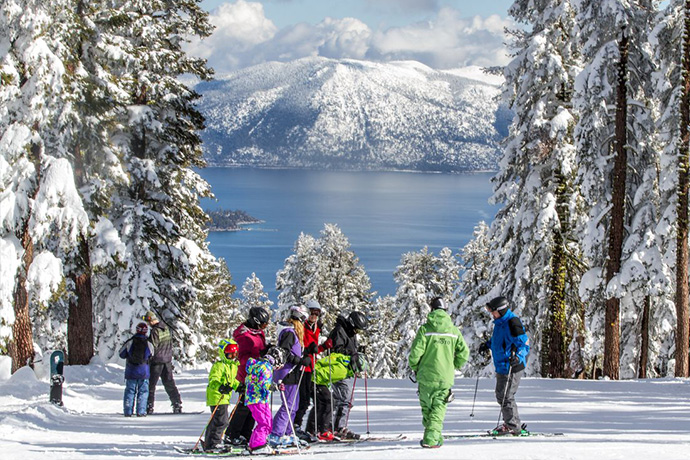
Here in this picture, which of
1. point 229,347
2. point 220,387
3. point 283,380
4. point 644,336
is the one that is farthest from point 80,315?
point 644,336

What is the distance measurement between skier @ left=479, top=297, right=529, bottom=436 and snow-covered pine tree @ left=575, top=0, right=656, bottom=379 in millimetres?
11232

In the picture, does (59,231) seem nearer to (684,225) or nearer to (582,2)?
(582,2)

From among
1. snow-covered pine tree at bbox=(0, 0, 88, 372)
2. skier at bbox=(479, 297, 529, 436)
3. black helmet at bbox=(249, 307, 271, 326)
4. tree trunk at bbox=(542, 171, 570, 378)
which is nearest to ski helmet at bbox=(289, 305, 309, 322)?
black helmet at bbox=(249, 307, 271, 326)

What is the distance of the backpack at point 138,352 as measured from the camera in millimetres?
13680

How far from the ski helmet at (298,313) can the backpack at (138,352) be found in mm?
4774

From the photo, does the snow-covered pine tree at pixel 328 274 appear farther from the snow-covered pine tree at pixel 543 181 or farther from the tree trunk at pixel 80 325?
the tree trunk at pixel 80 325

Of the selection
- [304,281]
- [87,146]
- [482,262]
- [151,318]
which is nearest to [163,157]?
[87,146]

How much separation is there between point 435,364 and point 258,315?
7.52ft

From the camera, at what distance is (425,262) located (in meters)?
46.0

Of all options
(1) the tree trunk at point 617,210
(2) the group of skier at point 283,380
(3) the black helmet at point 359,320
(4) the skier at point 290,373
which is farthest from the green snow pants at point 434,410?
(1) the tree trunk at point 617,210

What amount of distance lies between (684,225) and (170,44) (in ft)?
53.4

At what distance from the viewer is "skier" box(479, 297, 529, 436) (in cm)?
994

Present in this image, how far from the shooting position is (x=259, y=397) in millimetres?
9516

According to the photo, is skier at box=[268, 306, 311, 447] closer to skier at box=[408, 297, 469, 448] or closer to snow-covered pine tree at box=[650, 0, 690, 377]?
skier at box=[408, 297, 469, 448]
